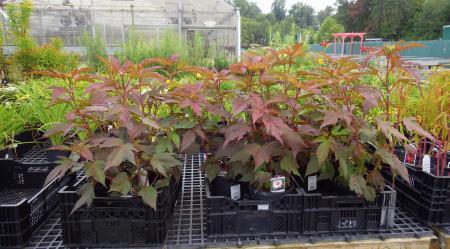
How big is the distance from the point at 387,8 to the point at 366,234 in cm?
4786

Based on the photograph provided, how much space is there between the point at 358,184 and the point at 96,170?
41.2 inches

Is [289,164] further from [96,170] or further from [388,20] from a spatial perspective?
[388,20]

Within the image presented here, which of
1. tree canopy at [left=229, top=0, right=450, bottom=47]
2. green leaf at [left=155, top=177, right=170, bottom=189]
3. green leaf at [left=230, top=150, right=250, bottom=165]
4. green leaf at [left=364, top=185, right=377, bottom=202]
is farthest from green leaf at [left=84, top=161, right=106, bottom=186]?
tree canopy at [left=229, top=0, right=450, bottom=47]

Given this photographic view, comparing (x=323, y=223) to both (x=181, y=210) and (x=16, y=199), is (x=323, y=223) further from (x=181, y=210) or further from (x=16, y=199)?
(x=16, y=199)

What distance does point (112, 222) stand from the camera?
4.57 feet

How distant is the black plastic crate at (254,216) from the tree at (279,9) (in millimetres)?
87839

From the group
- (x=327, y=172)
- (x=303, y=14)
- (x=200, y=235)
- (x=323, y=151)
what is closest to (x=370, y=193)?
(x=327, y=172)

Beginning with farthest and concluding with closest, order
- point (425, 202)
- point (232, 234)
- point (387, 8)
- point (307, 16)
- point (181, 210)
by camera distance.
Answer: point (307, 16), point (387, 8), point (181, 210), point (425, 202), point (232, 234)

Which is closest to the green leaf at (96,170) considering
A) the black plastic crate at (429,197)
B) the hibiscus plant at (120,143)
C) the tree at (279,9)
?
the hibiscus plant at (120,143)

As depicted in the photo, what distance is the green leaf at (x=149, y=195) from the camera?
4.24ft

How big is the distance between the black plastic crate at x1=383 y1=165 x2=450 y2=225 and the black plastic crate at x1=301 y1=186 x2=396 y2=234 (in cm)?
20

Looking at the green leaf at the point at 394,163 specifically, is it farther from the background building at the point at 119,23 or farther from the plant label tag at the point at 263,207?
the background building at the point at 119,23

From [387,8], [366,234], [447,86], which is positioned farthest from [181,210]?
[387,8]

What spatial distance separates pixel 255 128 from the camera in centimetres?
149
